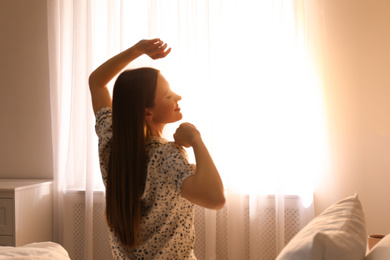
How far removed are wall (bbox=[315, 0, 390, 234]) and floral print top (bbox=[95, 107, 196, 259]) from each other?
6.64ft

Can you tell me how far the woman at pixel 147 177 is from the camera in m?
1.08

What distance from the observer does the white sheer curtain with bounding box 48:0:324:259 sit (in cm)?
299

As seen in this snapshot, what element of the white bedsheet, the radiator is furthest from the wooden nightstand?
the white bedsheet

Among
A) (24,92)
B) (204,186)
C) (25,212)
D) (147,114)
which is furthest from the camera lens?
(24,92)

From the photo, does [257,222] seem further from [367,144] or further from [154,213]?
[154,213]

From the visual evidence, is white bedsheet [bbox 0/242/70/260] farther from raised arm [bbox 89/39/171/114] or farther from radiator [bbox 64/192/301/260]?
radiator [bbox 64/192/301/260]

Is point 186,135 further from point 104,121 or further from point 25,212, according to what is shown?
point 25,212

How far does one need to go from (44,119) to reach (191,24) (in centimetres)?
124

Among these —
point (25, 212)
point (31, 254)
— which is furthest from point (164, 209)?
point (25, 212)

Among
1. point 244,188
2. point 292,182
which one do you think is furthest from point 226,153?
point 292,182

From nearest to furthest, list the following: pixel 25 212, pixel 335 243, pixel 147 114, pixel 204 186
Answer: pixel 335 243, pixel 204 186, pixel 147 114, pixel 25 212

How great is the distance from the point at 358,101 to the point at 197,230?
51.0 inches

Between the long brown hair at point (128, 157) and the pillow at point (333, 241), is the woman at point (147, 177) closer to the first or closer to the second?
the long brown hair at point (128, 157)

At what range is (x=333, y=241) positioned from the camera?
884 millimetres
